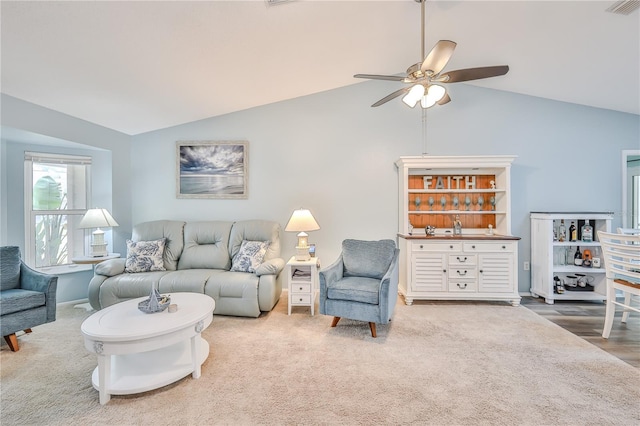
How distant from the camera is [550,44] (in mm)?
2992

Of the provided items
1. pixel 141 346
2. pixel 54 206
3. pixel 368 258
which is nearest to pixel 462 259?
pixel 368 258

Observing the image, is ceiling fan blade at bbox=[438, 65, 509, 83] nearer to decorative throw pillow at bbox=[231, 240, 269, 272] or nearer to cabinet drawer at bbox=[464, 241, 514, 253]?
cabinet drawer at bbox=[464, 241, 514, 253]

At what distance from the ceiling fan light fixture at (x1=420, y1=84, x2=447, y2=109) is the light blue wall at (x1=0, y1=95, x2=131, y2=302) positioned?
4096 millimetres

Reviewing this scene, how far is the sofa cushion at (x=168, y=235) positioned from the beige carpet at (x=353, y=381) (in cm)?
119

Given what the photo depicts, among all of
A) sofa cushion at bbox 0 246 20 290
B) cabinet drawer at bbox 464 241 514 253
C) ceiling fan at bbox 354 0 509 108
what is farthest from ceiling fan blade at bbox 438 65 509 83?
sofa cushion at bbox 0 246 20 290

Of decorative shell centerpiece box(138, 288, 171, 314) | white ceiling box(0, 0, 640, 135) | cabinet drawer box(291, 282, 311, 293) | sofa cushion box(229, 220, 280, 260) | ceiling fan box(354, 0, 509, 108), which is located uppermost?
white ceiling box(0, 0, 640, 135)

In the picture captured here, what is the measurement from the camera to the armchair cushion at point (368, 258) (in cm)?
326

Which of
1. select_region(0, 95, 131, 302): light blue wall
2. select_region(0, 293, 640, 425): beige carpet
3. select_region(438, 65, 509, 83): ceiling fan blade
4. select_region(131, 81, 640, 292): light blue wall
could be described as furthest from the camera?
select_region(131, 81, 640, 292): light blue wall

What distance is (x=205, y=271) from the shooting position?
11.6ft

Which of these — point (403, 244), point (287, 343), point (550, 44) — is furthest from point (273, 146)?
point (550, 44)

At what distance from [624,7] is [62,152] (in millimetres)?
6297

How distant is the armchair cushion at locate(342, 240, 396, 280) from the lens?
128 inches

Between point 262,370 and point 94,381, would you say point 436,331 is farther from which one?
point 94,381

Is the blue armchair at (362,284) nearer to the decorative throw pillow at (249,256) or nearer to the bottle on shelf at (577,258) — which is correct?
the decorative throw pillow at (249,256)
